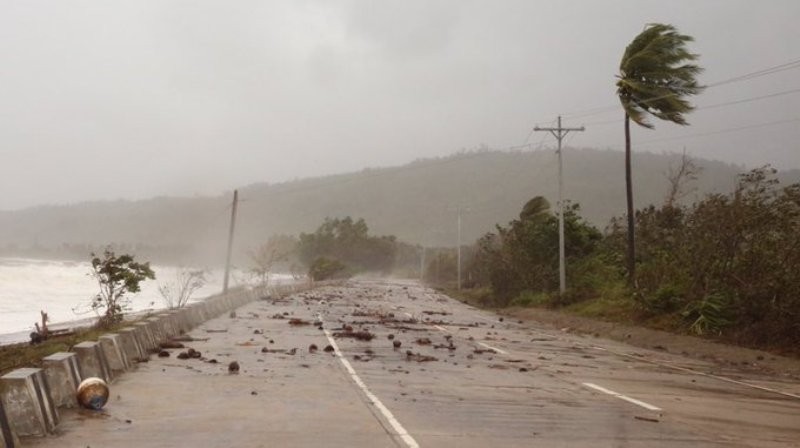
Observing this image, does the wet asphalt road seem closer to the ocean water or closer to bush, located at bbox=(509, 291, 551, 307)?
bush, located at bbox=(509, 291, 551, 307)

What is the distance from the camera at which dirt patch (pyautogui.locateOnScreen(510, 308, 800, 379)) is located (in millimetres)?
17562

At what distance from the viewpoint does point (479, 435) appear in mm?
8195

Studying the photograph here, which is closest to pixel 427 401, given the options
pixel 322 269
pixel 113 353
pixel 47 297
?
pixel 113 353

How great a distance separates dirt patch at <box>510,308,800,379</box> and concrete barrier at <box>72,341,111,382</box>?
14.3m

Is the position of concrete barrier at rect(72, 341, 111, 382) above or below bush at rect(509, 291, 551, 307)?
above

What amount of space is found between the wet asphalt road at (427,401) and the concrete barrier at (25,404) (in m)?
0.22

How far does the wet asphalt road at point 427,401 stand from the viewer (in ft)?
26.3

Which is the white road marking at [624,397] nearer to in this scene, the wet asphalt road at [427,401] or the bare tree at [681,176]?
the wet asphalt road at [427,401]

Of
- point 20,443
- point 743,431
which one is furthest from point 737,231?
point 20,443

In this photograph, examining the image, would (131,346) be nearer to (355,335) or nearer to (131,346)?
(131,346)

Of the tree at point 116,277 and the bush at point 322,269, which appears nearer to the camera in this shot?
the tree at point 116,277

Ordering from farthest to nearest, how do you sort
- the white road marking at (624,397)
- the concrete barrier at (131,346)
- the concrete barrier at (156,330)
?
the concrete barrier at (156,330) → the concrete barrier at (131,346) → the white road marking at (624,397)

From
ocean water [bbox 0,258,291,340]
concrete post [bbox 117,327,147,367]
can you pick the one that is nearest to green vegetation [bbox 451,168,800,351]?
concrete post [bbox 117,327,147,367]

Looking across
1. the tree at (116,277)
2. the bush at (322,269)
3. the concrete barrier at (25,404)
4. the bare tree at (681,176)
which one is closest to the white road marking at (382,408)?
the concrete barrier at (25,404)
